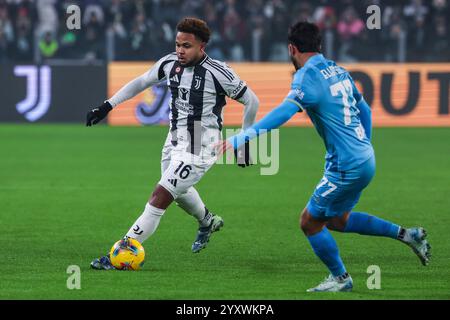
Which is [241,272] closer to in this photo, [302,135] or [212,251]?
[212,251]

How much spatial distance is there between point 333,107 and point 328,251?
102cm

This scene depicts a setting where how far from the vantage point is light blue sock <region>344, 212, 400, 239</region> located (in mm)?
8172

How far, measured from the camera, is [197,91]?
9.04 metres

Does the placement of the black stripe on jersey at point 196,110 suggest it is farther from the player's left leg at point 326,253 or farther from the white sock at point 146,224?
the player's left leg at point 326,253

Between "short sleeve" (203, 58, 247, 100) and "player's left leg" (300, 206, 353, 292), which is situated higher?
"short sleeve" (203, 58, 247, 100)

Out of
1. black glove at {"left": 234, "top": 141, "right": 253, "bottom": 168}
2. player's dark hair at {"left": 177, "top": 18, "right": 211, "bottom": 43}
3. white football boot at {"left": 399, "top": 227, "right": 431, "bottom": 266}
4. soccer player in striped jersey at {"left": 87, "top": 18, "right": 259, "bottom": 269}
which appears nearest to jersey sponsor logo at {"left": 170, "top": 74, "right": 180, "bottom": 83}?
soccer player in striped jersey at {"left": 87, "top": 18, "right": 259, "bottom": 269}

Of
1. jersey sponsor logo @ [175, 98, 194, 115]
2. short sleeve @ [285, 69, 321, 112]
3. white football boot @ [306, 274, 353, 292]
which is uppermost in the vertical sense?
short sleeve @ [285, 69, 321, 112]

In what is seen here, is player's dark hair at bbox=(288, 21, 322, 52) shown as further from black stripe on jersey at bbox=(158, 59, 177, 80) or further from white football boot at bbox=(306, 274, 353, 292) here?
black stripe on jersey at bbox=(158, 59, 177, 80)

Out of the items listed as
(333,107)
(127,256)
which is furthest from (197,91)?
(333,107)

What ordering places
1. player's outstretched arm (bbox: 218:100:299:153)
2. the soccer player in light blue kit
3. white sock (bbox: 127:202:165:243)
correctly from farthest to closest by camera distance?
white sock (bbox: 127:202:165:243) < the soccer player in light blue kit < player's outstretched arm (bbox: 218:100:299:153)

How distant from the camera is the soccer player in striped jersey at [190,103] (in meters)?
8.88

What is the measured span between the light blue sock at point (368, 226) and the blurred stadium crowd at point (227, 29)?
15.8 metres

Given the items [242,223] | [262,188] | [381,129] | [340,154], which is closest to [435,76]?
[381,129]

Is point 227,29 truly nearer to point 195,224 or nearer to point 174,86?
point 195,224
